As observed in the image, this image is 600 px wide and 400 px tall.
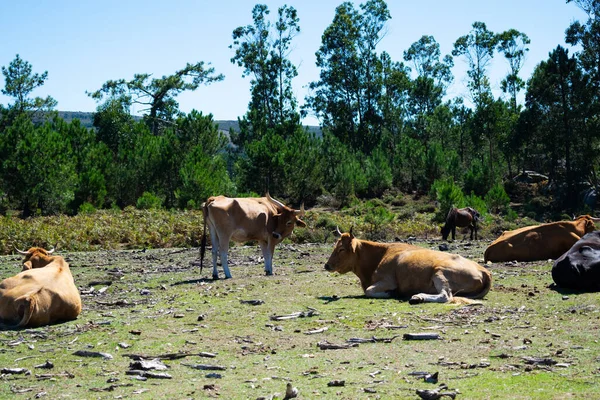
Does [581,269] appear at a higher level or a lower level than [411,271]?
higher

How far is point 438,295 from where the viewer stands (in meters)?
11.4

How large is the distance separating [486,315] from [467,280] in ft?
5.03

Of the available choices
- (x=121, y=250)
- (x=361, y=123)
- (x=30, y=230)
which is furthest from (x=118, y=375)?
(x=361, y=123)

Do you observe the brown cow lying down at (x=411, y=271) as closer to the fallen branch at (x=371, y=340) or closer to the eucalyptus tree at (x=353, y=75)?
the fallen branch at (x=371, y=340)

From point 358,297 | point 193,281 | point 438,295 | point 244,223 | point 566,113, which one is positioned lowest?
point 193,281

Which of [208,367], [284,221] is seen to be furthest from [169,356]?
[284,221]

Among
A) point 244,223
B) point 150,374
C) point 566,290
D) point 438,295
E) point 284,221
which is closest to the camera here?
point 150,374

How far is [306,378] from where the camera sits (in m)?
7.49

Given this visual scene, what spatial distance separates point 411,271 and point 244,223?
528 centimetres

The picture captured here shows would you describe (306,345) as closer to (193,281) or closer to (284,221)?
(193,281)

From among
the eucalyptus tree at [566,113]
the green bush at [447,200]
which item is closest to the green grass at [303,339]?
the green bush at [447,200]

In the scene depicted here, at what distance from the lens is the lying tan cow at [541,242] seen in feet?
55.0

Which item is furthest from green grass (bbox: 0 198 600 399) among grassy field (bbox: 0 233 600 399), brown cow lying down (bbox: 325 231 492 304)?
brown cow lying down (bbox: 325 231 492 304)

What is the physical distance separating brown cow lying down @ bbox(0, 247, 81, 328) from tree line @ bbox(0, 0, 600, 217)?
74.2 ft
